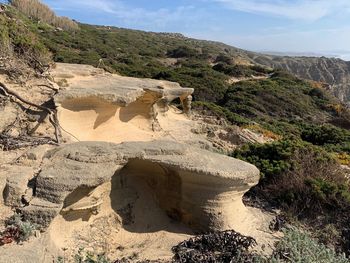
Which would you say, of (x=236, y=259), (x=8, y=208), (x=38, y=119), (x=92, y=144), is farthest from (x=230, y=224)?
(x=38, y=119)

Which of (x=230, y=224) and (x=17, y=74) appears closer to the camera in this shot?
(x=230, y=224)

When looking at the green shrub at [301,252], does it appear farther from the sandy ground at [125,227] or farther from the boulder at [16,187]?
the boulder at [16,187]

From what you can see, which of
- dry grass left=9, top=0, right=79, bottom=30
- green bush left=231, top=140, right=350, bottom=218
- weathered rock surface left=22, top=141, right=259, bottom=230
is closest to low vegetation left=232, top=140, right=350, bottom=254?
green bush left=231, top=140, right=350, bottom=218

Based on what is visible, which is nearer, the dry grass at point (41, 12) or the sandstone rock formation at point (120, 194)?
the sandstone rock formation at point (120, 194)

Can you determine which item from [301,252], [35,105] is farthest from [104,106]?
[301,252]

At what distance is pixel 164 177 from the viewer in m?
7.12

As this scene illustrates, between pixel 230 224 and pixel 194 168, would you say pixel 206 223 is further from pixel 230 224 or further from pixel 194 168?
pixel 194 168

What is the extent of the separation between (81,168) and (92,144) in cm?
62

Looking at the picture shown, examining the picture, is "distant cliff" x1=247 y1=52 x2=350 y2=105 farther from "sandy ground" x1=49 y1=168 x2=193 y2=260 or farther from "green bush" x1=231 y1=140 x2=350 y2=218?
"sandy ground" x1=49 y1=168 x2=193 y2=260

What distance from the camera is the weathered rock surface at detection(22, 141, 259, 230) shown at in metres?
5.66

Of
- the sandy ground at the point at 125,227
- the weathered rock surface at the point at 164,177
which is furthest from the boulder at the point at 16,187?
the sandy ground at the point at 125,227

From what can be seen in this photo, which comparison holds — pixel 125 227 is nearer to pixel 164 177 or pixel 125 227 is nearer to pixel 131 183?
pixel 131 183

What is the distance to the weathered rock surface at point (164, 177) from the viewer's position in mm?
5660

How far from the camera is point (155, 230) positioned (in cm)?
684
